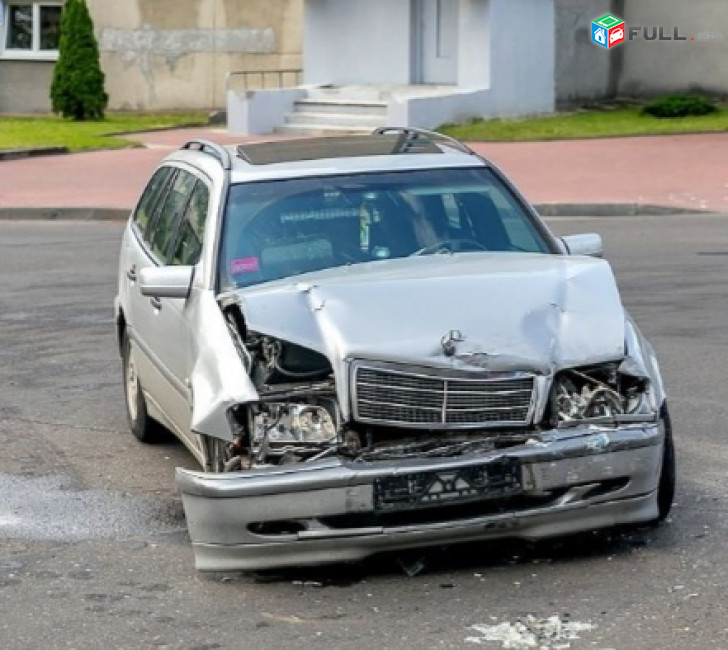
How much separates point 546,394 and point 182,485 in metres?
1.39

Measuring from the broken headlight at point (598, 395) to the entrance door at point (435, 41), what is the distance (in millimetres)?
26276

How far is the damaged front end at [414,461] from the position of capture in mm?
6117

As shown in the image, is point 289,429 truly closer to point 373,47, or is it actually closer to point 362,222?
point 362,222

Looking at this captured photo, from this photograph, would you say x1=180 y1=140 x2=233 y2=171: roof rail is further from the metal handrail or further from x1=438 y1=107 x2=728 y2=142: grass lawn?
the metal handrail

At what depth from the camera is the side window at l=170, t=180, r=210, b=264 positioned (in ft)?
25.8

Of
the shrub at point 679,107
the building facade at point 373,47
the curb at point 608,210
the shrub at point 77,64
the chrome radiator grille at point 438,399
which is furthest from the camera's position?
the shrub at point 77,64

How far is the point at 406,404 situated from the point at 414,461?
25 cm

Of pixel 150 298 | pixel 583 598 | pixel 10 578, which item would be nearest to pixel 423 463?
pixel 583 598

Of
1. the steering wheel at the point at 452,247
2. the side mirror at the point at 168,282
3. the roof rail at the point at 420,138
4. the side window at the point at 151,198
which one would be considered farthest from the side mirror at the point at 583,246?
the side window at the point at 151,198

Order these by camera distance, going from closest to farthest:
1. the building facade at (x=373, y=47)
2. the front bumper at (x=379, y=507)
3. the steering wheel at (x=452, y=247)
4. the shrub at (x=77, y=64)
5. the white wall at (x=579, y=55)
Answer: the front bumper at (x=379, y=507) < the steering wheel at (x=452, y=247) < the building facade at (x=373, y=47) < the white wall at (x=579, y=55) < the shrub at (x=77, y=64)

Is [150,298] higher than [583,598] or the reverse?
higher

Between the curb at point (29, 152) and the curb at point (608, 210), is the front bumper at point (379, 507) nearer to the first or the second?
the curb at point (608, 210)

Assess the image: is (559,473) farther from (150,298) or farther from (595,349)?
(150,298)

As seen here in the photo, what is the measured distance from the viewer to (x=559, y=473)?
6191 millimetres
